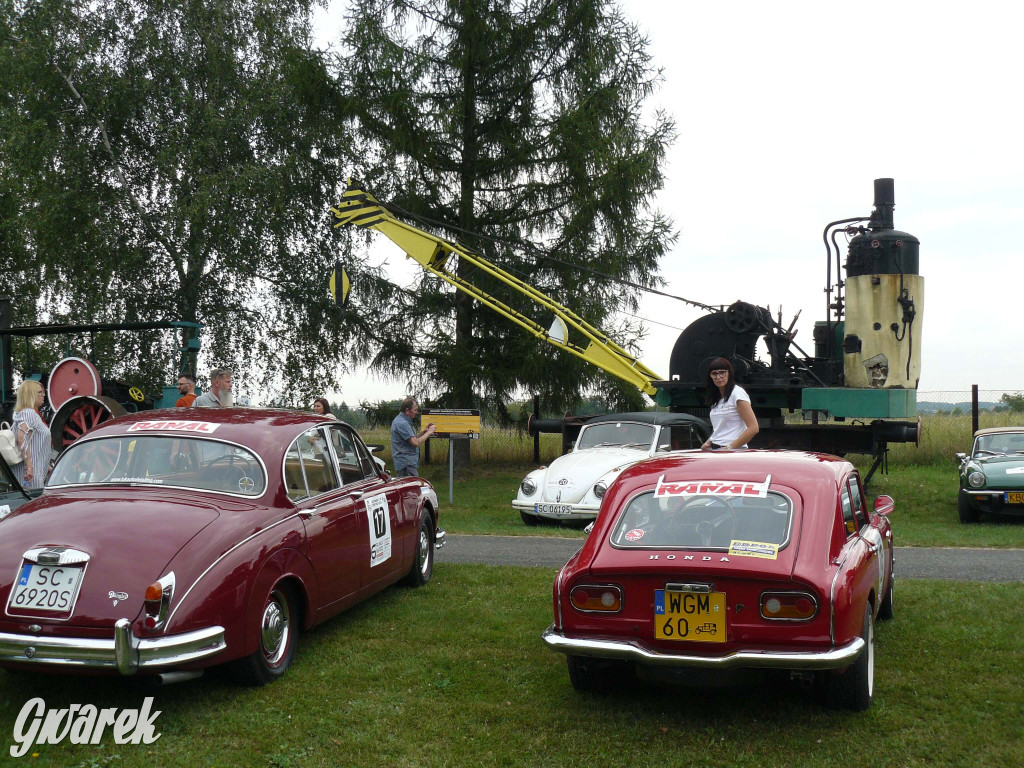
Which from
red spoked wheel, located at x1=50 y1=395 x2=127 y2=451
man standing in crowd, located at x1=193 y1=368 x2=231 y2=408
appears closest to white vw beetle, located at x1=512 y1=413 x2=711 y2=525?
man standing in crowd, located at x1=193 y1=368 x2=231 y2=408

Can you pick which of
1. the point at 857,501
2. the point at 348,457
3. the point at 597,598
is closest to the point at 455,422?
the point at 348,457

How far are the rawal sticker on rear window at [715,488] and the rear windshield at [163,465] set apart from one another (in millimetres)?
2497

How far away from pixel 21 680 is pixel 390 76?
16778 millimetres

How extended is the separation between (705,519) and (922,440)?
1840cm

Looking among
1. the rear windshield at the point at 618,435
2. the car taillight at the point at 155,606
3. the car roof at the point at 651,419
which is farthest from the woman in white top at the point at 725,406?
the car roof at the point at 651,419

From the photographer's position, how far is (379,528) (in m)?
7.01

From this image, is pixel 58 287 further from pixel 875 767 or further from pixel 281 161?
pixel 875 767

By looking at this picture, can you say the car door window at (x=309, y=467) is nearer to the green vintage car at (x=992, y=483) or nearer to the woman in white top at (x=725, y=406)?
the woman in white top at (x=725, y=406)

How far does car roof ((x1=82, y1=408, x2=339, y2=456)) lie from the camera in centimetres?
598

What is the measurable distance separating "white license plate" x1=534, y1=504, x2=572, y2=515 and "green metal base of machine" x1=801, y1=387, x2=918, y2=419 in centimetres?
498

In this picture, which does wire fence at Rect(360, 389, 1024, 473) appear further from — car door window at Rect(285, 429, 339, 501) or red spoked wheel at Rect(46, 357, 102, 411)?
car door window at Rect(285, 429, 339, 501)

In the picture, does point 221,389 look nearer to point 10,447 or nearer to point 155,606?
point 10,447

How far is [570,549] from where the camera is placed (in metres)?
10.4

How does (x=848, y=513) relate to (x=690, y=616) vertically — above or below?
above
